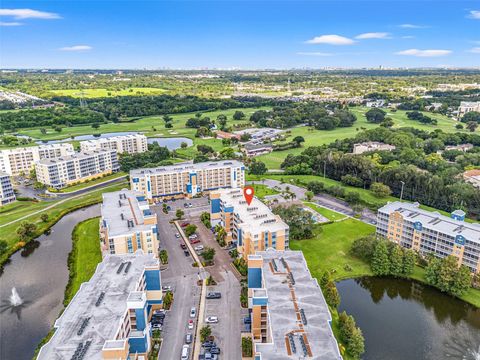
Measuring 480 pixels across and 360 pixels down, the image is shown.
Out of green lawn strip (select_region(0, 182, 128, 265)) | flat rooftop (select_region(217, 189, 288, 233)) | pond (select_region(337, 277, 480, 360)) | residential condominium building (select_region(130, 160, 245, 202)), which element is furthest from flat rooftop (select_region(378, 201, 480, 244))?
green lawn strip (select_region(0, 182, 128, 265))

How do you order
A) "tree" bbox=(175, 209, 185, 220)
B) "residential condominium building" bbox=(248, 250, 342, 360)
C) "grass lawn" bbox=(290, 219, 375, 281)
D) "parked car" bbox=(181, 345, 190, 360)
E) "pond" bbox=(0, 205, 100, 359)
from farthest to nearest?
"tree" bbox=(175, 209, 185, 220), "grass lawn" bbox=(290, 219, 375, 281), "pond" bbox=(0, 205, 100, 359), "parked car" bbox=(181, 345, 190, 360), "residential condominium building" bbox=(248, 250, 342, 360)

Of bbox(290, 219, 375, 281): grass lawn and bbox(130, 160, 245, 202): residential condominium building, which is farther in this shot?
bbox(130, 160, 245, 202): residential condominium building

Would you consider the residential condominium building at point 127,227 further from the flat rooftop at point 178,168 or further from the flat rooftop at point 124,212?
the flat rooftop at point 178,168

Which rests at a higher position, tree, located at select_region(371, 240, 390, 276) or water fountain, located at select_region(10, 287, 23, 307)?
tree, located at select_region(371, 240, 390, 276)

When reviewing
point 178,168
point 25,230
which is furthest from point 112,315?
point 178,168

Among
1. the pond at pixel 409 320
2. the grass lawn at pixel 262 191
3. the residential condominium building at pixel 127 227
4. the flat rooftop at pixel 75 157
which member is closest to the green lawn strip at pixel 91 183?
the flat rooftop at pixel 75 157

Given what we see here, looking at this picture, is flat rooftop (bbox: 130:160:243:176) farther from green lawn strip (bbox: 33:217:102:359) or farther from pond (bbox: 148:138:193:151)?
pond (bbox: 148:138:193:151)

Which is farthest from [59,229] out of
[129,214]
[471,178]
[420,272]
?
[471,178]
